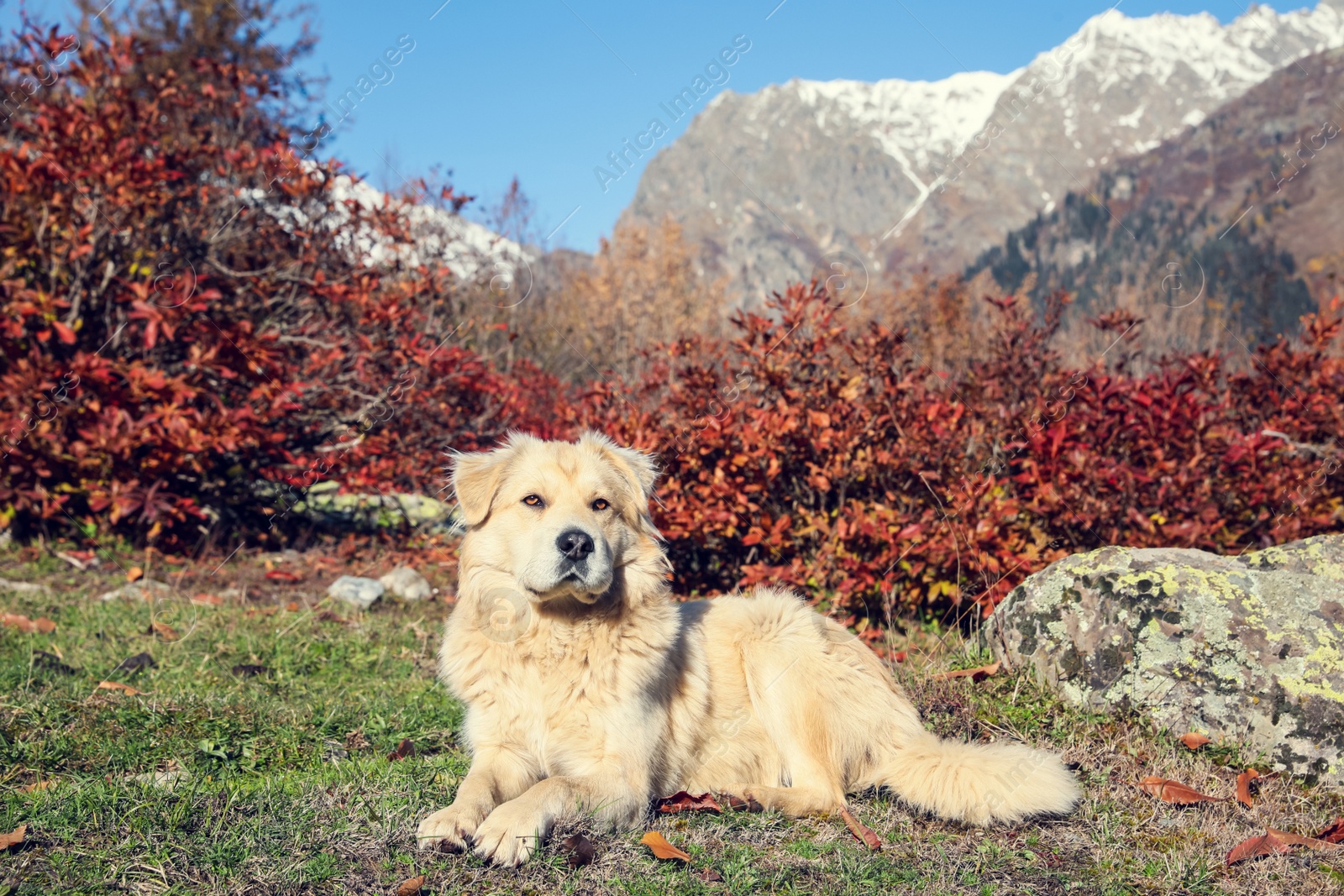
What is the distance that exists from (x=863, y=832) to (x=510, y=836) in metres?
1.43

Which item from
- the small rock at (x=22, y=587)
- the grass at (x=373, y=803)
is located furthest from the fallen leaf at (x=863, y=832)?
the small rock at (x=22, y=587)

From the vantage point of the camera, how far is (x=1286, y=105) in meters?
138

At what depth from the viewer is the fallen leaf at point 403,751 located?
4113 mm

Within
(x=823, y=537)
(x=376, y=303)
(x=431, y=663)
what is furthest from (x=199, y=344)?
(x=823, y=537)

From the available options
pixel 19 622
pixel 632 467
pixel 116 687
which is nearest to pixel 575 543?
pixel 632 467

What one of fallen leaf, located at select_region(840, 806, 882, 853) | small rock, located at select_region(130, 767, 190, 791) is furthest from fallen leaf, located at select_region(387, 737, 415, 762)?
fallen leaf, located at select_region(840, 806, 882, 853)

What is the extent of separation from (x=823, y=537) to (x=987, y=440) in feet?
4.77

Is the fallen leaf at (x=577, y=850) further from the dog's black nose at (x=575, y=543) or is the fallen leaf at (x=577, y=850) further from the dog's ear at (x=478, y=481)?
the dog's ear at (x=478, y=481)

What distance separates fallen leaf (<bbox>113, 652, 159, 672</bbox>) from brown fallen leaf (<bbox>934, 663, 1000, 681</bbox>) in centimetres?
465

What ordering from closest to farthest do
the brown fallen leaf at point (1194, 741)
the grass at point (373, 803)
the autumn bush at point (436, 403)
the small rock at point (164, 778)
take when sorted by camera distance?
1. the grass at point (373, 803)
2. the small rock at point (164, 778)
3. the brown fallen leaf at point (1194, 741)
4. the autumn bush at point (436, 403)

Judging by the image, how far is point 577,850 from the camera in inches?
116

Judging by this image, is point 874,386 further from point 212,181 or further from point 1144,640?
point 212,181

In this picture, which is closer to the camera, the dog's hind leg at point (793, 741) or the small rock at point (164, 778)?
the small rock at point (164, 778)

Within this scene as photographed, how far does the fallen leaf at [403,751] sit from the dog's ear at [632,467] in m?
1.66
